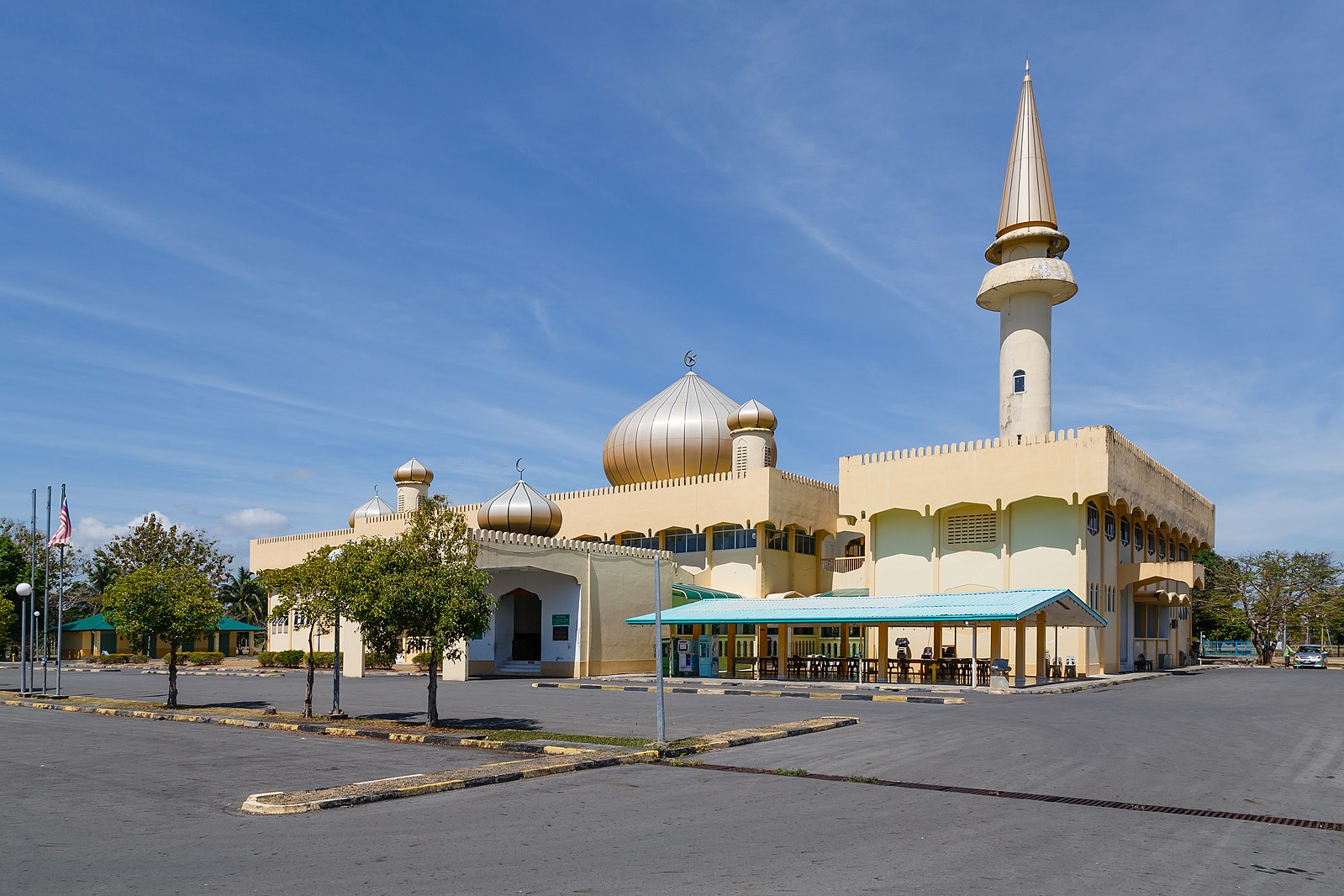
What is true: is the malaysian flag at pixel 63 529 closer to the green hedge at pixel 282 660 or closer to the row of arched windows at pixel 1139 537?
the green hedge at pixel 282 660

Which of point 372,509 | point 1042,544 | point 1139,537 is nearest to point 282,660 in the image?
point 372,509

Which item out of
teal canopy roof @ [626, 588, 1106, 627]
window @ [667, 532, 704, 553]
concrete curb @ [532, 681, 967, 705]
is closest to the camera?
concrete curb @ [532, 681, 967, 705]

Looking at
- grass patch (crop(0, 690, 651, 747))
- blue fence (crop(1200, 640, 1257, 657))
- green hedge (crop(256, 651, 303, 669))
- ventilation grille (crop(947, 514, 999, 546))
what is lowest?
blue fence (crop(1200, 640, 1257, 657))

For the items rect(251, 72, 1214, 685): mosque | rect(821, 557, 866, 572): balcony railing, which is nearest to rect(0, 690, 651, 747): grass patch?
rect(251, 72, 1214, 685): mosque

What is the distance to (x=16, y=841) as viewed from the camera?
912 cm

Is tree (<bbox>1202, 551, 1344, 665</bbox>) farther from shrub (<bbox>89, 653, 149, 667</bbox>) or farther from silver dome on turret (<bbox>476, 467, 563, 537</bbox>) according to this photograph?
shrub (<bbox>89, 653, 149, 667</bbox>)

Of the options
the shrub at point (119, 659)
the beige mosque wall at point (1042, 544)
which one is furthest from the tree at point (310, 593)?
the shrub at point (119, 659)

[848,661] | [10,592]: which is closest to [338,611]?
[848,661]

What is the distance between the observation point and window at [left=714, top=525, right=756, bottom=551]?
4553 centimetres

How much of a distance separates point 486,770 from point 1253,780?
944 cm

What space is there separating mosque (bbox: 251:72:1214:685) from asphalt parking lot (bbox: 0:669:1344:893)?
1526 centimetres

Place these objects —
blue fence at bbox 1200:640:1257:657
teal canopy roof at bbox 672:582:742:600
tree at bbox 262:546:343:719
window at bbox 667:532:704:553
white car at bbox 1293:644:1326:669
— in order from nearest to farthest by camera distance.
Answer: tree at bbox 262:546:343:719
teal canopy roof at bbox 672:582:742:600
window at bbox 667:532:704:553
white car at bbox 1293:644:1326:669
blue fence at bbox 1200:640:1257:657

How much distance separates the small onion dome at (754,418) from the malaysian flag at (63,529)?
2624 centimetres

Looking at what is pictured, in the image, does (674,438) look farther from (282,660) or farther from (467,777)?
(467,777)
